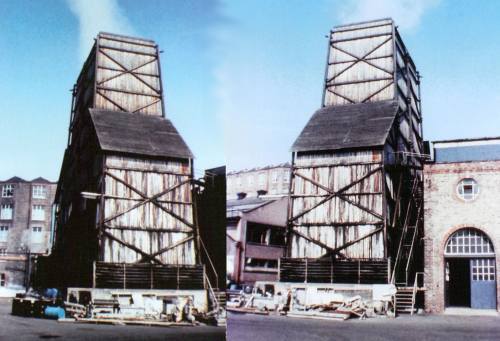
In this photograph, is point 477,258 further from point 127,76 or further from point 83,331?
point 127,76

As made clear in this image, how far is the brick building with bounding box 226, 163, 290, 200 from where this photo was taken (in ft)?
228

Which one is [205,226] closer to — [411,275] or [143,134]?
[143,134]

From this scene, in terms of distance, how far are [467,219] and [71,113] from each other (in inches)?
848

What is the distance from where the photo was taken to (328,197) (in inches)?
1033

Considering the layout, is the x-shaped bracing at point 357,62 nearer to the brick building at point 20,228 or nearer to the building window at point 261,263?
the building window at point 261,263

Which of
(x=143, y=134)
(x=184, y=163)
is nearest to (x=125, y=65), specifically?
(x=143, y=134)

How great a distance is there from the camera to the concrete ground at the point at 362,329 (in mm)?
14398

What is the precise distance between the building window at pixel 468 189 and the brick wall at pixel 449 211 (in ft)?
0.51

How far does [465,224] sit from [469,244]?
0.88 meters

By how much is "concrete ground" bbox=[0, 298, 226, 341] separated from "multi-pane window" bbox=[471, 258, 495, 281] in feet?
37.4

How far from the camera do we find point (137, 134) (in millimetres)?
25391

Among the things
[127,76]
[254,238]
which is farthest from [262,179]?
[127,76]

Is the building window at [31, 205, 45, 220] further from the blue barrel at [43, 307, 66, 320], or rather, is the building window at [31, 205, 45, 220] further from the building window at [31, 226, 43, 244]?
the blue barrel at [43, 307, 66, 320]

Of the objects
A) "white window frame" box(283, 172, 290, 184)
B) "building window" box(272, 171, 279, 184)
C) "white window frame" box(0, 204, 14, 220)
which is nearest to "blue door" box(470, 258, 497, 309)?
"white window frame" box(0, 204, 14, 220)
